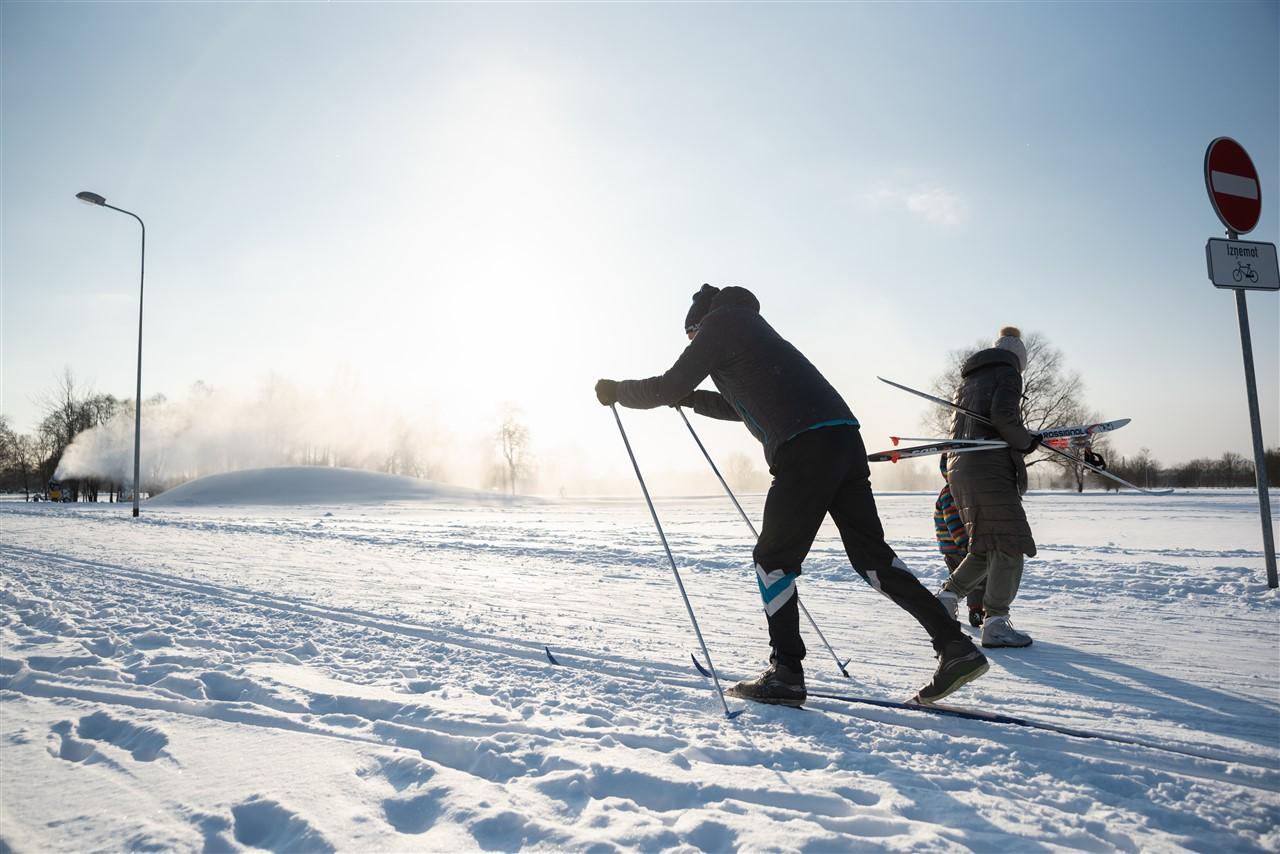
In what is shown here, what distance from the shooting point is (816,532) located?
2.87m

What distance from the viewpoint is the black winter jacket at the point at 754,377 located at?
2.88 metres

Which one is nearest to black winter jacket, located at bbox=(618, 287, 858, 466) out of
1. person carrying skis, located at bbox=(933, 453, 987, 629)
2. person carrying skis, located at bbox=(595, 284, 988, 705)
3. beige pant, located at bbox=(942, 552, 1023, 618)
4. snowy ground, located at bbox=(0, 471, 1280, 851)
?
person carrying skis, located at bbox=(595, 284, 988, 705)

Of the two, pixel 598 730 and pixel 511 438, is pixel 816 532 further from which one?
pixel 511 438

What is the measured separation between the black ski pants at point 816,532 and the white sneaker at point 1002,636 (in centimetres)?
144

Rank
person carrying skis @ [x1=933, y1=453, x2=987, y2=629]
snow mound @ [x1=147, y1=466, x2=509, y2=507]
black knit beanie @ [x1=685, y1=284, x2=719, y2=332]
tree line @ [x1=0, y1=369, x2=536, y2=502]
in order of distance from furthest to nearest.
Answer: tree line @ [x1=0, y1=369, x2=536, y2=502] → snow mound @ [x1=147, y1=466, x2=509, y2=507] → person carrying skis @ [x1=933, y1=453, x2=987, y2=629] → black knit beanie @ [x1=685, y1=284, x2=719, y2=332]

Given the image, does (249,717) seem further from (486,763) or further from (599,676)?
(599,676)

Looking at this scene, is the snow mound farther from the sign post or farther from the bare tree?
the sign post

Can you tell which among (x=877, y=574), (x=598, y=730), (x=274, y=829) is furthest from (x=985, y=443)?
(x=274, y=829)

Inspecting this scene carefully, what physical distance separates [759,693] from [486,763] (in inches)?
47.8

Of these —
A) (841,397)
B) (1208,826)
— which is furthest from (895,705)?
(841,397)

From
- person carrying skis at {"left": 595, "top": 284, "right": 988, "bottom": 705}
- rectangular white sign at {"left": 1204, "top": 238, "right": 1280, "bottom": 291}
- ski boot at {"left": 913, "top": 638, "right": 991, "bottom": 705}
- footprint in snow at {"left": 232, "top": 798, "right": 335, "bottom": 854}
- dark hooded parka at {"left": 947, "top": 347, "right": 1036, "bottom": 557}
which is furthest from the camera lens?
rectangular white sign at {"left": 1204, "top": 238, "right": 1280, "bottom": 291}

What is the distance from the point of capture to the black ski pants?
278cm

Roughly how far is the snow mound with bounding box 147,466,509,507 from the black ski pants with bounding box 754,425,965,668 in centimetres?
4048

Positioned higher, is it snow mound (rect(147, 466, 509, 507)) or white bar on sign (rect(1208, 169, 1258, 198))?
white bar on sign (rect(1208, 169, 1258, 198))
